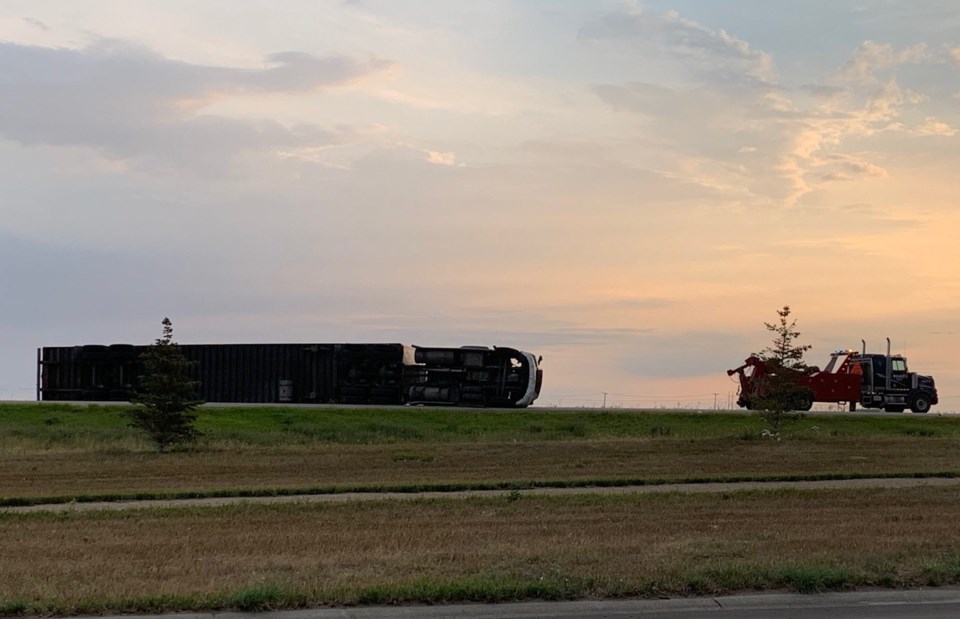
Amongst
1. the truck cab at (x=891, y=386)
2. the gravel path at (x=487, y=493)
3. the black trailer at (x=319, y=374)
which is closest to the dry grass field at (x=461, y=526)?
the gravel path at (x=487, y=493)

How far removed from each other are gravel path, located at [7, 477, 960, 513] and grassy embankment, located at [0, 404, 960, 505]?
566 millimetres

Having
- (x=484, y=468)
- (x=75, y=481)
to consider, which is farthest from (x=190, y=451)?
(x=484, y=468)

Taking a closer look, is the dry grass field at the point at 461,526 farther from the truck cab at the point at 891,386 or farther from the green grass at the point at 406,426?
the truck cab at the point at 891,386

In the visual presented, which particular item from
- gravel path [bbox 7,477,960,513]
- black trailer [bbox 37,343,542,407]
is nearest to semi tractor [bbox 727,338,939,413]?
black trailer [bbox 37,343,542,407]

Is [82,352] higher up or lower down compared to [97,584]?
higher up

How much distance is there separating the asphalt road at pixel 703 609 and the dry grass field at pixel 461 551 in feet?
0.70

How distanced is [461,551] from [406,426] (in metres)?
24.2

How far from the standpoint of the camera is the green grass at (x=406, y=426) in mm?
33562

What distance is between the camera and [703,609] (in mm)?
10195

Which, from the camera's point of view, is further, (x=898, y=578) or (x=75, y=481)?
(x=75, y=481)

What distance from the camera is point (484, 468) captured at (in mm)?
24531

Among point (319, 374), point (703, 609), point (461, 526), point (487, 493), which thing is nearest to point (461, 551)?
point (461, 526)

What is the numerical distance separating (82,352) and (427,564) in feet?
130

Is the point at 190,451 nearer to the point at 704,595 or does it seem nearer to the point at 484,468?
the point at 484,468
